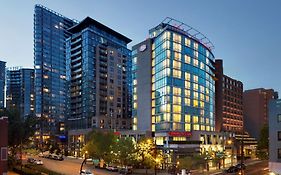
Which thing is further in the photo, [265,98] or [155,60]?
[265,98]

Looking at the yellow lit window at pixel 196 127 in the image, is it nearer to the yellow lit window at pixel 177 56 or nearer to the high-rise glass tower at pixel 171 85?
the high-rise glass tower at pixel 171 85

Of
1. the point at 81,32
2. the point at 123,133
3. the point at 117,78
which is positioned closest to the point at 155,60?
the point at 123,133

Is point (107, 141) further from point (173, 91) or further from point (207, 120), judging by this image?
point (207, 120)

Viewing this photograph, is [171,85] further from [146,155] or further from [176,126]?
[146,155]

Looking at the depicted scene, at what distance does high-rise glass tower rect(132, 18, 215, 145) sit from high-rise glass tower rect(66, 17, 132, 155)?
60.4 m

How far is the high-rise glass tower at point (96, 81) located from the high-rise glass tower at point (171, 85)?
60391 millimetres

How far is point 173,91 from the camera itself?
11100cm

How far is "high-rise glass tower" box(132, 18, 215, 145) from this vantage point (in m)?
110

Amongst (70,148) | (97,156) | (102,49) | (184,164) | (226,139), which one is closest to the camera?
(184,164)

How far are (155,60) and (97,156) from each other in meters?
43.9

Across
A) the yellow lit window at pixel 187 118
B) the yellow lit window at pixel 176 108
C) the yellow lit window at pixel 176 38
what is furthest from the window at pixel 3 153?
the yellow lit window at pixel 187 118

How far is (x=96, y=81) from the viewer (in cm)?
18538

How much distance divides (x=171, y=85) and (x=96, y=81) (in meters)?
82.3

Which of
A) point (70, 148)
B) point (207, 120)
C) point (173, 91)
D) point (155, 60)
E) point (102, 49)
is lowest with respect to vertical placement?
point (70, 148)
